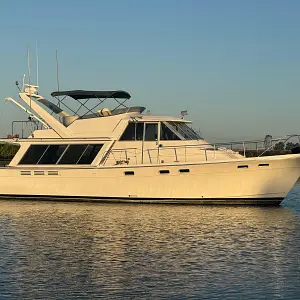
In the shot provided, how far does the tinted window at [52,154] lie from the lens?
25.9 metres

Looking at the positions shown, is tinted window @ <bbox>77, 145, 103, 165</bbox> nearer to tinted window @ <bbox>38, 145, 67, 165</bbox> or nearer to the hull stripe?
tinted window @ <bbox>38, 145, 67, 165</bbox>

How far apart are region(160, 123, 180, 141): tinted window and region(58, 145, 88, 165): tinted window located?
133 inches

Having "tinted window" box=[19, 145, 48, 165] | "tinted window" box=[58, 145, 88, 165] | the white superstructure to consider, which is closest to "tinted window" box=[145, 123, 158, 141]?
the white superstructure

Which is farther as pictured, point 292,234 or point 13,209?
point 13,209

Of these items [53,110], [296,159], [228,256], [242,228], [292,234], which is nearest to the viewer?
[228,256]

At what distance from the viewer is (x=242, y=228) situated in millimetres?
17938

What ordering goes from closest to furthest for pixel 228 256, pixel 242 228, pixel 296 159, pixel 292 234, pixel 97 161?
pixel 228 256 → pixel 292 234 → pixel 242 228 → pixel 296 159 → pixel 97 161

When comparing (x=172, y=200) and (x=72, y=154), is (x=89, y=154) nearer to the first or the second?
(x=72, y=154)

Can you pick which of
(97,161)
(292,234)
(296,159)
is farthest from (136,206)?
(292,234)

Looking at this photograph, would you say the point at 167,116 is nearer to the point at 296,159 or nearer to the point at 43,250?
the point at 296,159

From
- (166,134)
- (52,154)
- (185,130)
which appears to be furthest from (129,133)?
(52,154)

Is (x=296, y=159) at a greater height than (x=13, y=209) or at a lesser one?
greater

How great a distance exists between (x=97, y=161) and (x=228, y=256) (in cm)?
1203

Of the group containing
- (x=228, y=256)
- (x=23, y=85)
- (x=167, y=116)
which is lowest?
(x=228, y=256)
